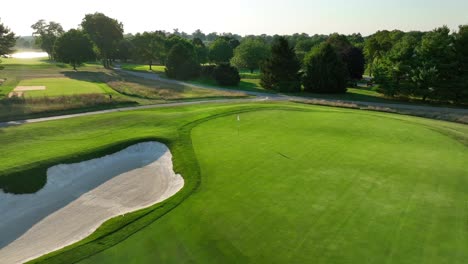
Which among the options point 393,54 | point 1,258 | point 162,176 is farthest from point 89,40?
point 1,258

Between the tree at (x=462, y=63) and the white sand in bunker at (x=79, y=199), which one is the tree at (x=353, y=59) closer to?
the tree at (x=462, y=63)

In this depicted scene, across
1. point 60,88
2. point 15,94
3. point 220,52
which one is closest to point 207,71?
point 220,52

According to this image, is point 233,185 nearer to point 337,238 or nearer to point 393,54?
point 337,238

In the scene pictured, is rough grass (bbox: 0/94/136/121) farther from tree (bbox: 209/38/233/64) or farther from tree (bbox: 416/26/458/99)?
tree (bbox: 209/38/233/64)

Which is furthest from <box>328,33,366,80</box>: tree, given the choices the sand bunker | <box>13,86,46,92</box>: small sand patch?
the sand bunker

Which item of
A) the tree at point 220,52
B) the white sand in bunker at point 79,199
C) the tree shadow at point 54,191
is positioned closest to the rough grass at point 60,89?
the tree shadow at point 54,191

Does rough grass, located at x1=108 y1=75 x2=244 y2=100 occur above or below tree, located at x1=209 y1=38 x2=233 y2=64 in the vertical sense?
below
